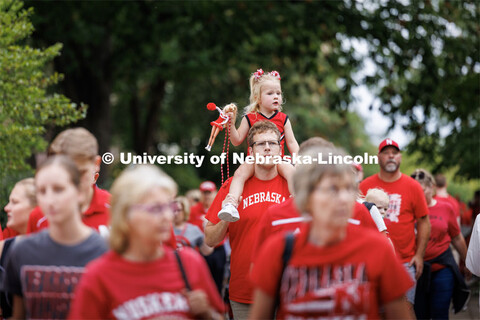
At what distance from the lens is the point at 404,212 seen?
27.9 ft

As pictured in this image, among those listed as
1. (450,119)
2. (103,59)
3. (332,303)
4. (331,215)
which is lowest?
(332,303)

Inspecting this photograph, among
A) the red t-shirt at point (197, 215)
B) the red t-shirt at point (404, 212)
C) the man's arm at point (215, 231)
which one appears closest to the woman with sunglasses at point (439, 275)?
the red t-shirt at point (404, 212)

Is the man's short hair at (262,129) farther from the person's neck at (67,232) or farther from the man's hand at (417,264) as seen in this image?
the man's hand at (417,264)

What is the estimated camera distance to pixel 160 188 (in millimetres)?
3594

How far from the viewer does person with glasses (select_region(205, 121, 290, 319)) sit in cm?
616

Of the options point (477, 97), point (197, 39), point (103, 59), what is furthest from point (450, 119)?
point (103, 59)

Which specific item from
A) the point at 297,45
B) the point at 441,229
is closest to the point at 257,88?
the point at 441,229

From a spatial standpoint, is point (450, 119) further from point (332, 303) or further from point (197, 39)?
point (332, 303)

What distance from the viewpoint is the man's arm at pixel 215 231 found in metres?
6.31


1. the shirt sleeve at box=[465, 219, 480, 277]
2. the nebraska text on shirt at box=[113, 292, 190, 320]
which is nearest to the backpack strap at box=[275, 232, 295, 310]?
the nebraska text on shirt at box=[113, 292, 190, 320]

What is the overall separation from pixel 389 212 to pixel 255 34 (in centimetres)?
936

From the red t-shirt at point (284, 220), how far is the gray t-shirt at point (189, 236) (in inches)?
229

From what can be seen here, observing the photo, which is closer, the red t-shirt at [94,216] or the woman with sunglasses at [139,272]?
the woman with sunglasses at [139,272]

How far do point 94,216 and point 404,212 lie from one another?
4704mm
